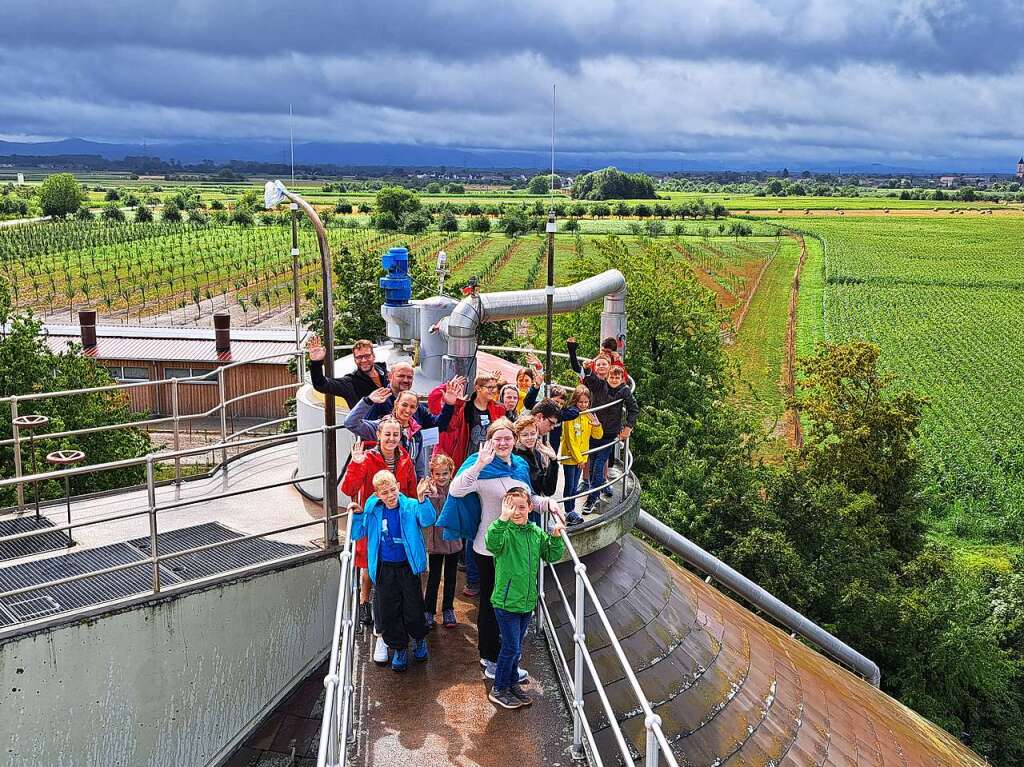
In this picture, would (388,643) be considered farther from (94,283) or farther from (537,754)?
→ (94,283)

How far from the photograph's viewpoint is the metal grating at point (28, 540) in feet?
32.8

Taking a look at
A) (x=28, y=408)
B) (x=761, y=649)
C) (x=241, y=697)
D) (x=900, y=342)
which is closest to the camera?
(x=241, y=697)

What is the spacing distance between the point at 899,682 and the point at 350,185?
619ft

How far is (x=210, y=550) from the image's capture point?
10.1m

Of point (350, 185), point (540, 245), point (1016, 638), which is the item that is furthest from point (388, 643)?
A: point (350, 185)

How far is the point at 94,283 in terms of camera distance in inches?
2960

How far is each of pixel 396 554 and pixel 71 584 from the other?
11.9 ft

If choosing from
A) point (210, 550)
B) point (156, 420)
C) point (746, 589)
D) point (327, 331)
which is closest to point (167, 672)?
point (210, 550)

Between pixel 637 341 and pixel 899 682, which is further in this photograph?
pixel 637 341

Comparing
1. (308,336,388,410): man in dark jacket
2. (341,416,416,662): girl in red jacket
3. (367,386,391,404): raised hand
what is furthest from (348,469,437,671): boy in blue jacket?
(308,336,388,410): man in dark jacket

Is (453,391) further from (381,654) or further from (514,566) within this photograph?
(381,654)

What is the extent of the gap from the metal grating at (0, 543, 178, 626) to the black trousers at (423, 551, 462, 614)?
243 centimetres

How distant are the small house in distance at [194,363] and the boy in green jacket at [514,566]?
31892 millimetres

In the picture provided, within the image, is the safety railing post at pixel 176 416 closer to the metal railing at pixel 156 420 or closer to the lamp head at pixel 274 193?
the metal railing at pixel 156 420
